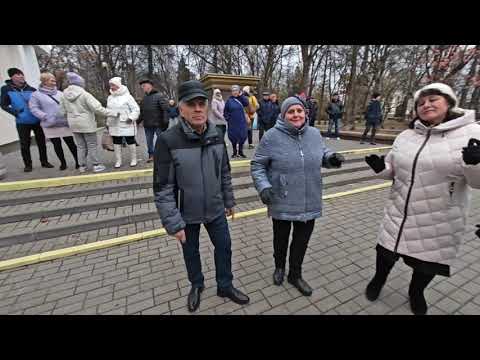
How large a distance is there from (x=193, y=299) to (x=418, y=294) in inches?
80.2

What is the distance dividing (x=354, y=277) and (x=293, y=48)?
22.2 metres

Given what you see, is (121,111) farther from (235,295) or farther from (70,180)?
(235,295)

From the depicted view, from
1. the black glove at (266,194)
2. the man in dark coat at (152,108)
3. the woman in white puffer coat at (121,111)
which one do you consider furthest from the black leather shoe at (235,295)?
the man in dark coat at (152,108)

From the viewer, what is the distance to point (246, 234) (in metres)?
3.64

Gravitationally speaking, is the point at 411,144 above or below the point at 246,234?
above

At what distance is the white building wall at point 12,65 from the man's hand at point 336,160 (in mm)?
11081

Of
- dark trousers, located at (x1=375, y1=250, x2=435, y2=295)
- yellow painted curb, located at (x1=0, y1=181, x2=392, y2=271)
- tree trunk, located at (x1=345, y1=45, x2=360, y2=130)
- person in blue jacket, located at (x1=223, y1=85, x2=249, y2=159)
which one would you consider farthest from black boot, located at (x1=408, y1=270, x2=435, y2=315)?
tree trunk, located at (x1=345, y1=45, x2=360, y2=130)

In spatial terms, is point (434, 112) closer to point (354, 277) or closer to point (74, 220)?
point (354, 277)

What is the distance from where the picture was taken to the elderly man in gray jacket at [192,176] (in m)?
1.81

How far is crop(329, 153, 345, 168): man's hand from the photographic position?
2.13 metres

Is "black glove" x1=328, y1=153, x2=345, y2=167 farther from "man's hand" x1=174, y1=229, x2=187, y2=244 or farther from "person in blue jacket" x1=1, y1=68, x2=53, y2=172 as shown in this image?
"person in blue jacket" x1=1, y1=68, x2=53, y2=172

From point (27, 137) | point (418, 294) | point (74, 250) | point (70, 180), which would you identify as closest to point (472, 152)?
point (418, 294)
